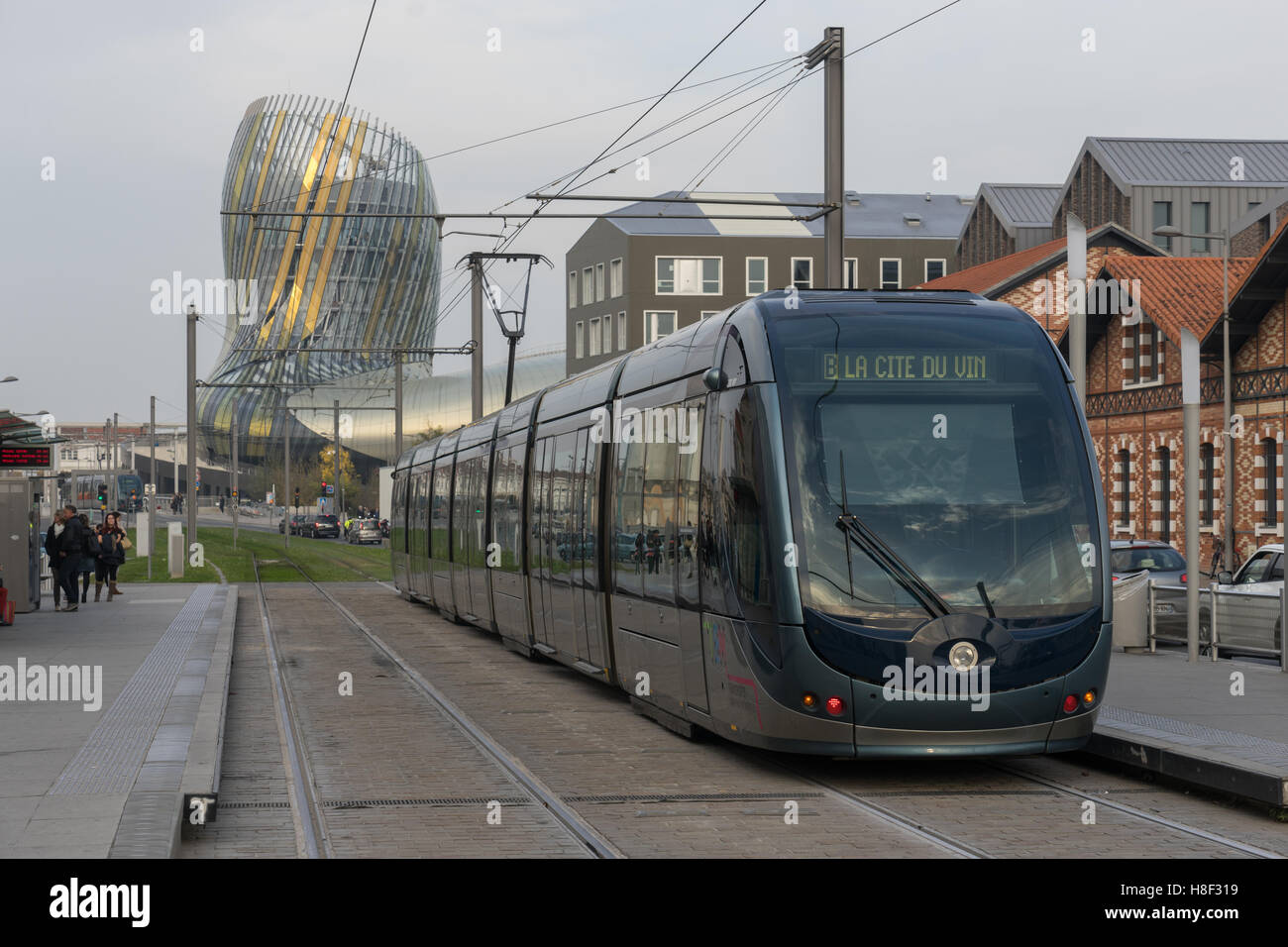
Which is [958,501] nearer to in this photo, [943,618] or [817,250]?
[943,618]

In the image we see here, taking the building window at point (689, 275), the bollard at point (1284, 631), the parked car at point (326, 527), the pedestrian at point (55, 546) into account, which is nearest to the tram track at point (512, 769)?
the bollard at point (1284, 631)

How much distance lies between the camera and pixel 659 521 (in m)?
12.7

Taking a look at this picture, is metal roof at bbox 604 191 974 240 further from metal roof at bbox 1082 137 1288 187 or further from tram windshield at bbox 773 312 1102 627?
tram windshield at bbox 773 312 1102 627

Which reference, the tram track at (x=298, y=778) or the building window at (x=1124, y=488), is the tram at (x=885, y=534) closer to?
the tram track at (x=298, y=778)

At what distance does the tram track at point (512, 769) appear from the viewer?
850 cm

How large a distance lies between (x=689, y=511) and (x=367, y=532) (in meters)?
75.7

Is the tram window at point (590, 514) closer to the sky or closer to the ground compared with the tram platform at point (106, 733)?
closer to the sky

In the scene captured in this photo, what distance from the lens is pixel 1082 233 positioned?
57.3 feet

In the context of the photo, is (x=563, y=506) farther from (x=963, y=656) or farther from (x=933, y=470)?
(x=963, y=656)

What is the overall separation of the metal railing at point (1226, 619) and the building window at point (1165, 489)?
23916 mm

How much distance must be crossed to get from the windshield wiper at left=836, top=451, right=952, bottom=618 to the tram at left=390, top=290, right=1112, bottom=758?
12 mm

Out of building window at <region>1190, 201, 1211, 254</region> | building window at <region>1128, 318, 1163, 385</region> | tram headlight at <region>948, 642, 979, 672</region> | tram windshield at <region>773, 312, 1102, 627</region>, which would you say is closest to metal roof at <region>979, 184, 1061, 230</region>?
building window at <region>1190, 201, 1211, 254</region>

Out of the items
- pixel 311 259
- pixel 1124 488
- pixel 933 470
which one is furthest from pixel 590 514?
pixel 311 259
